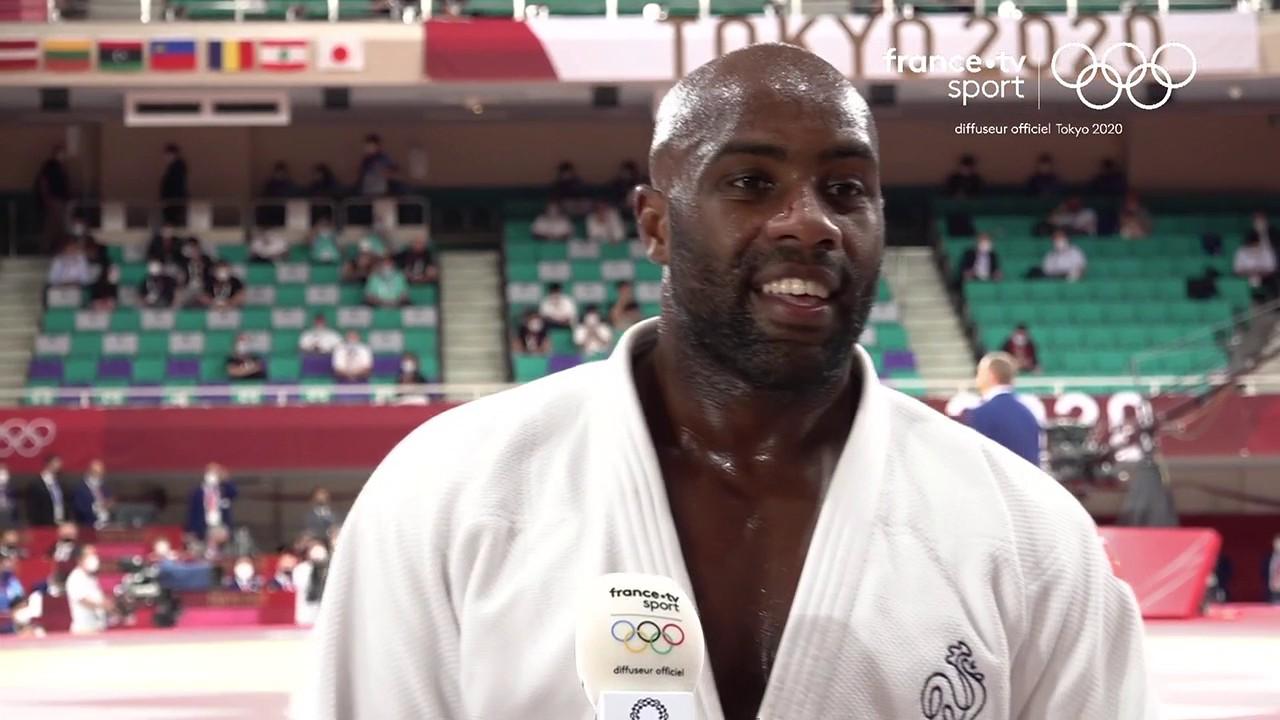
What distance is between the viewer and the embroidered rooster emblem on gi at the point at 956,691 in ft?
6.35

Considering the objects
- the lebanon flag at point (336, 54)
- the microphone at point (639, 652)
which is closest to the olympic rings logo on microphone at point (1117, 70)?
the lebanon flag at point (336, 54)

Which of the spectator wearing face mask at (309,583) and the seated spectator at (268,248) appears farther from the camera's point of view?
the seated spectator at (268,248)

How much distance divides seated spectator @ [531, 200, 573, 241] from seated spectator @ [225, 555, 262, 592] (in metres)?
8.70

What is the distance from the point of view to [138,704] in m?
8.18

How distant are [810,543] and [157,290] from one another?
816 inches

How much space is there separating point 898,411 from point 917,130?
24.4 metres

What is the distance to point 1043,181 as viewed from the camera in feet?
82.3

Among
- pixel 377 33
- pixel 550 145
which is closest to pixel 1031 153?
pixel 550 145

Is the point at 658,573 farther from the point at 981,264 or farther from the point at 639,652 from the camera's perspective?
the point at 981,264

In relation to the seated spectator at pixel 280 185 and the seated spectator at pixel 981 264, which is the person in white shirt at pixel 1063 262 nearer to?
the seated spectator at pixel 981 264

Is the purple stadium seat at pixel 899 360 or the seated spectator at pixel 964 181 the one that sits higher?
the seated spectator at pixel 964 181

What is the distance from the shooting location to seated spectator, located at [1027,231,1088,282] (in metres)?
22.7

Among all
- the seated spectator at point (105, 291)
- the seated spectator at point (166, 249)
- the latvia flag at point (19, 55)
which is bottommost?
the seated spectator at point (105, 291)

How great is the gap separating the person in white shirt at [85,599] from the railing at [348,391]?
4229 mm
